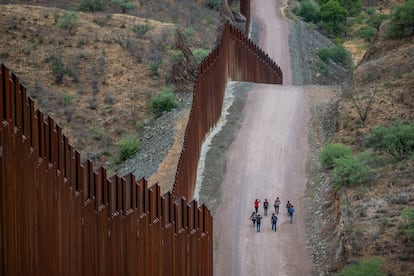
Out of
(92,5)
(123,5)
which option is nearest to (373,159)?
(92,5)

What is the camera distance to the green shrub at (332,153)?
36.3 metres

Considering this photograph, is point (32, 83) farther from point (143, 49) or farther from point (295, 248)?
point (295, 248)

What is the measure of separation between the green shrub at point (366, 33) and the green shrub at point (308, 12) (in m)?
5.57

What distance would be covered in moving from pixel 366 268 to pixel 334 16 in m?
56.1

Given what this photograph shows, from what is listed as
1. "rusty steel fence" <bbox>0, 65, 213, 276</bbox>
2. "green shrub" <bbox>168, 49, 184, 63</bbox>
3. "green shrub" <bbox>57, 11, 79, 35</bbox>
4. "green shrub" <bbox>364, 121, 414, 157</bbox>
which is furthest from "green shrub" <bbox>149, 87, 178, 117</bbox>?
"rusty steel fence" <bbox>0, 65, 213, 276</bbox>

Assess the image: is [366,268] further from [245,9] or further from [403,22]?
[245,9]

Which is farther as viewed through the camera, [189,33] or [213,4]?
[213,4]

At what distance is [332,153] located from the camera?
36469mm

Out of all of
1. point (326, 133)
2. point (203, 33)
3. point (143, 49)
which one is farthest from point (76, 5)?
point (326, 133)

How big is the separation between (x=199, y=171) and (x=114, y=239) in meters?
12.9

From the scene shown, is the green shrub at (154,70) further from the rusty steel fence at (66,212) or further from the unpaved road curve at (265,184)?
the rusty steel fence at (66,212)

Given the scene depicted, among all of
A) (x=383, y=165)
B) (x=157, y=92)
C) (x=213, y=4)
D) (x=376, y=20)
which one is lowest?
(x=383, y=165)

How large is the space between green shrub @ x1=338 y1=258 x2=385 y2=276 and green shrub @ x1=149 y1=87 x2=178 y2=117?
19.5 m

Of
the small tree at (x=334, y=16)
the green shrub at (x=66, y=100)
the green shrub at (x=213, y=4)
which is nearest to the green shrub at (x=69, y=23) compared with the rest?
the green shrub at (x=66, y=100)
